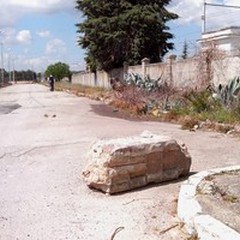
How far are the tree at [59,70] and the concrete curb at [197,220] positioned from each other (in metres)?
91.5

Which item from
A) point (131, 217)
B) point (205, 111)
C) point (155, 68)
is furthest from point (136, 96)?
point (131, 217)

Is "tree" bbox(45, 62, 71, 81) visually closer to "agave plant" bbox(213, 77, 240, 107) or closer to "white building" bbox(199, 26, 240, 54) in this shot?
"white building" bbox(199, 26, 240, 54)

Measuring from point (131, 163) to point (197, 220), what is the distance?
212cm

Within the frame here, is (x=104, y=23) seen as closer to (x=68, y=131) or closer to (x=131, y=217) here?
(x=68, y=131)

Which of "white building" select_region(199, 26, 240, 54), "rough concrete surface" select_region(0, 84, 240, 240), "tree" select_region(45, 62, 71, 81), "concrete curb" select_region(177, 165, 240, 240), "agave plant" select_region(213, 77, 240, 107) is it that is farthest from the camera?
"tree" select_region(45, 62, 71, 81)

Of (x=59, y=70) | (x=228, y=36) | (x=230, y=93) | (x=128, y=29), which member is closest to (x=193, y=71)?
(x=230, y=93)

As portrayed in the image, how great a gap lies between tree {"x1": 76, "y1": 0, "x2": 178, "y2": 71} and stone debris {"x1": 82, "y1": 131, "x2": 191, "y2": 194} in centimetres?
2609

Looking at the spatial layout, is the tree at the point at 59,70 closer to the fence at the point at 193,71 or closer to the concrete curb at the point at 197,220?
the fence at the point at 193,71

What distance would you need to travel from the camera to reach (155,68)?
86.4 feet

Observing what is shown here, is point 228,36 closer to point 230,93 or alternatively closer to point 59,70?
point 230,93

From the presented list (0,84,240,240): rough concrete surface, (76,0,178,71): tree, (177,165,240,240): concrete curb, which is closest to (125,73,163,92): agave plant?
(76,0,178,71): tree

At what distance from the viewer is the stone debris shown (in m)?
6.79

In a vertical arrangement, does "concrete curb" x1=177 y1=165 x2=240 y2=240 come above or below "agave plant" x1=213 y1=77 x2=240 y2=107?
below

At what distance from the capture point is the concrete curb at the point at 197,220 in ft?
14.5
